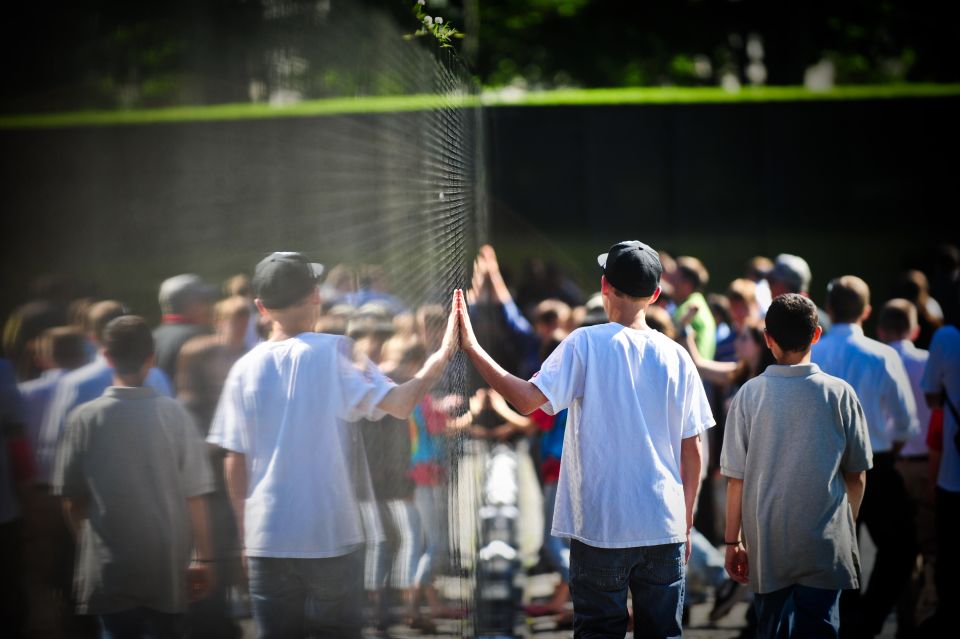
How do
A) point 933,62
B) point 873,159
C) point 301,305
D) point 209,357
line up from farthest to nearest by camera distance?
point 933,62, point 873,159, point 301,305, point 209,357

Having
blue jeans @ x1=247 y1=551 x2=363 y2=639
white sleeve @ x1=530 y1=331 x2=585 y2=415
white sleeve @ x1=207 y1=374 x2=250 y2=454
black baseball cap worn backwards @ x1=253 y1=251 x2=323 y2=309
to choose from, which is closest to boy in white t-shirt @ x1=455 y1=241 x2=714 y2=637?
white sleeve @ x1=530 y1=331 x2=585 y2=415

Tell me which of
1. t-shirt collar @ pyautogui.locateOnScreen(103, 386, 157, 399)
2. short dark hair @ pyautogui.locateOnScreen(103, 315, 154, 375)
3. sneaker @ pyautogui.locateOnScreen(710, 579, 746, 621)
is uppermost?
short dark hair @ pyautogui.locateOnScreen(103, 315, 154, 375)

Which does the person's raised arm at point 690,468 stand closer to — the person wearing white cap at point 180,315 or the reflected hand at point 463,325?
the reflected hand at point 463,325

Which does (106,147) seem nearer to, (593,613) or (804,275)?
(593,613)

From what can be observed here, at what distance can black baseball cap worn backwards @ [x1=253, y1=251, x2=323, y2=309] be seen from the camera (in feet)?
4.51

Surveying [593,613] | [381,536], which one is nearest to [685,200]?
[593,613]

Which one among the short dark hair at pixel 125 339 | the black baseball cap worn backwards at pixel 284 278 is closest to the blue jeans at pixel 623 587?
the black baseball cap worn backwards at pixel 284 278

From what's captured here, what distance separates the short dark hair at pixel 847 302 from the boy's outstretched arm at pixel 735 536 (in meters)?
1.23

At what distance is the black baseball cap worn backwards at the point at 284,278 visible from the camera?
4.51ft

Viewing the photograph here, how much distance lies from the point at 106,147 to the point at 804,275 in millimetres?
4557

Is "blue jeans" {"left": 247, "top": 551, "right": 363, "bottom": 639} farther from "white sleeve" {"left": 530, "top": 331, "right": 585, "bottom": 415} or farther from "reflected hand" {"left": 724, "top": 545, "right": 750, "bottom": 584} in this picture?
"reflected hand" {"left": 724, "top": 545, "right": 750, "bottom": 584}

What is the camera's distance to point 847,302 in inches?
163

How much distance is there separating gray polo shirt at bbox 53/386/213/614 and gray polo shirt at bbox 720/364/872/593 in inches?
95.8

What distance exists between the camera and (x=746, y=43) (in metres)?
23.3
